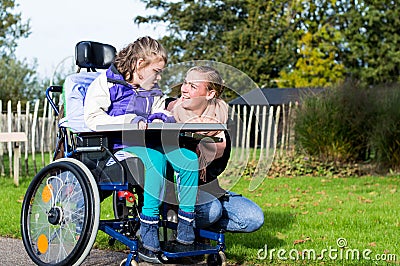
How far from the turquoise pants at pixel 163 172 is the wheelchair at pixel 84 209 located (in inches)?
3.2

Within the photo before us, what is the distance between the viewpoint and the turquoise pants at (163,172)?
3.90m

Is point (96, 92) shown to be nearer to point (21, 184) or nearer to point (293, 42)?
point (21, 184)

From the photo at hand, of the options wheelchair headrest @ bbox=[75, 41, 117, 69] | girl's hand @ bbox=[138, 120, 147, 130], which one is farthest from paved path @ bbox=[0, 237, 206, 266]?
wheelchair headrest @ bbox=[75, 41, 117, 69]

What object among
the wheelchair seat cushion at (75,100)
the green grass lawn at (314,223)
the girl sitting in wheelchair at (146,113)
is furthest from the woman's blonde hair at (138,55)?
the green grass lawn at (314,223)

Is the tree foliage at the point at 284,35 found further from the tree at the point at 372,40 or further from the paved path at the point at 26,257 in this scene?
the paved path at the point at 26,257

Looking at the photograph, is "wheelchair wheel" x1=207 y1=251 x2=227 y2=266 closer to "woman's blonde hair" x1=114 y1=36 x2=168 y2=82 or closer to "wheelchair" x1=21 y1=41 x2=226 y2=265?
"wheelchair" x1=21 y1=41 x2=226 y2=265

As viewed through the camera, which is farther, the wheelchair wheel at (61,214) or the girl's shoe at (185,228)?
the girl's shoe at (185,228)

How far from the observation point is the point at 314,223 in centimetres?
659

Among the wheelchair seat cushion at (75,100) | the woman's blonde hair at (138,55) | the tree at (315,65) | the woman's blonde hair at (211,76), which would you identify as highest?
the tree at (315,65)

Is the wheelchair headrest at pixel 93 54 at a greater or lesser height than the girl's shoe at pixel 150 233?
greater

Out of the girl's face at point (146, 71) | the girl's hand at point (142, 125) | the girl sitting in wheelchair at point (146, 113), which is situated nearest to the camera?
the girl's hand at point (142, 125)

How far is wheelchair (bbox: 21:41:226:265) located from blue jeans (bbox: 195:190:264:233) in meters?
0.10

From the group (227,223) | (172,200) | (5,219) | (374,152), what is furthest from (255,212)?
(374,152)

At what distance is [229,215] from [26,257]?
5.55ft
